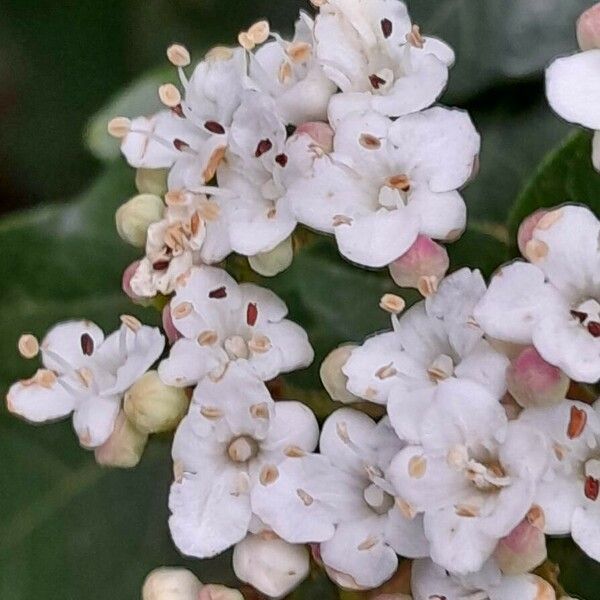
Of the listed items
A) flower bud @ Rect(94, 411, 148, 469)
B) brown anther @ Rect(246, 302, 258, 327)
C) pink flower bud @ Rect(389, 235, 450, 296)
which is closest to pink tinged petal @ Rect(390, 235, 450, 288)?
pink flower bud @ Rect(389, 235, 450, 296)

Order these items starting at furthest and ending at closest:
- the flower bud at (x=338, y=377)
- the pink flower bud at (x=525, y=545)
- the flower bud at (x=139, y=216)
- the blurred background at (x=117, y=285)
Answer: the blurred background at (x=117, y=285) → the flower bud at (x=139, y=216) → the flower bud at (x=338, y=377) → the pink flower bud at (x=525, y=545)

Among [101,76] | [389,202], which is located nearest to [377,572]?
[389,202]

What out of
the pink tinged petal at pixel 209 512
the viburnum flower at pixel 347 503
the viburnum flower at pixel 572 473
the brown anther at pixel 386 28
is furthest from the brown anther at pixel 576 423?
the brown anther at pixel 386 28

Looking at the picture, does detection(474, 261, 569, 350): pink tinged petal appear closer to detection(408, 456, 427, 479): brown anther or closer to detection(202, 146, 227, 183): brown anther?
detection(408, 456, 427, 479): brown anther

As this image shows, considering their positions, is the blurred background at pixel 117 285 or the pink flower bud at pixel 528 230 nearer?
the pink flower bud at pixel 528 230

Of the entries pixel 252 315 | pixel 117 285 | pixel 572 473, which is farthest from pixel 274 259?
pixel 117 285

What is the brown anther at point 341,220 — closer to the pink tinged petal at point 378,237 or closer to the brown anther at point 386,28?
the pink tinged petal at point 378,237
